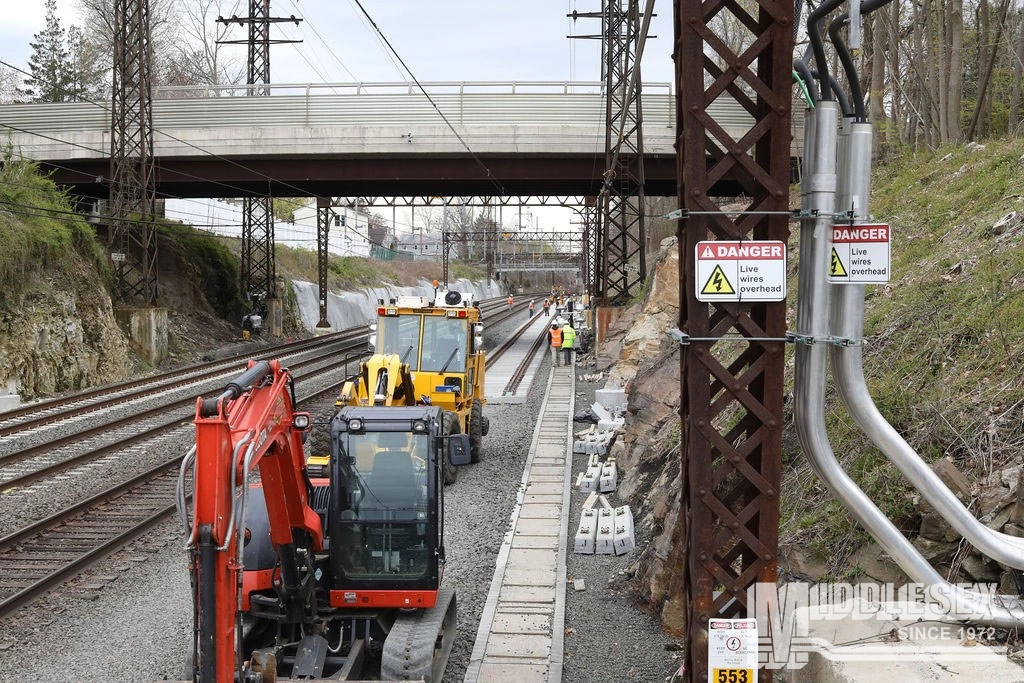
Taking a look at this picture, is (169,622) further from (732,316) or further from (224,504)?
(732,316)

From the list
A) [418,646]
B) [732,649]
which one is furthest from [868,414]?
[418,646]

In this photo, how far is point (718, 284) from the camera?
528 cm

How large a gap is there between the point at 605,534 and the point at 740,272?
23.8 feet

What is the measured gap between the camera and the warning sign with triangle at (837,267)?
206 inches

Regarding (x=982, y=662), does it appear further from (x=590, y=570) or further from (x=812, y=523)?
(x=590, y=570)

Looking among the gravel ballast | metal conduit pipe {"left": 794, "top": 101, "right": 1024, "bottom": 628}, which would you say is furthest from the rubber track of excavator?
metal conduit pipe {"left": 794, "top": 101, "right": 1024, "bottom": 628}

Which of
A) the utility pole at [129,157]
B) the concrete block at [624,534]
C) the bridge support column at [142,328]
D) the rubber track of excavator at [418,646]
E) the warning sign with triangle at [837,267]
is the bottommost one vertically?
the concrete block at [624,534]

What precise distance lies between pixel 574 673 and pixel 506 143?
26.9m

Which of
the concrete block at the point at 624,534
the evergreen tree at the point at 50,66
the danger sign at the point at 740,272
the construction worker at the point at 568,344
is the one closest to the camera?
the danger sign at the point at 740,272

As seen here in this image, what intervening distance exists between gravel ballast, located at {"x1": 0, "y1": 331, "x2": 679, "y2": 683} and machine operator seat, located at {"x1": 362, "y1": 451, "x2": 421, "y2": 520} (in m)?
1.84

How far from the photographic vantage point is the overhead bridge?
33.2m

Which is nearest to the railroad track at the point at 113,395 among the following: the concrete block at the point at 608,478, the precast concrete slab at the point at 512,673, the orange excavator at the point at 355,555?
the concrete block at the point at 608,478

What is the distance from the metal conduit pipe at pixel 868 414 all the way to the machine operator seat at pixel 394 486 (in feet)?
12.8

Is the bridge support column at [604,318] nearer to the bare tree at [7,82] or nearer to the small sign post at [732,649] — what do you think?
the small sign post at [732,649]
